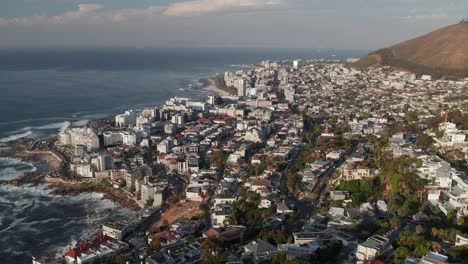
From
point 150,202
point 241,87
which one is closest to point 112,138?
point 150,202

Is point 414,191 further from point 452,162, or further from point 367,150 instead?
point 367,150

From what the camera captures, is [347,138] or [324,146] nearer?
[324,146]

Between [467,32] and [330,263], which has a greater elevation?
[467,32]

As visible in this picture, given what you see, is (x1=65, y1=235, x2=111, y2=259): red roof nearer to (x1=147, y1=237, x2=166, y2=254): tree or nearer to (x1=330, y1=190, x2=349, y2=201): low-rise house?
(x1=147, y1=237, x2=166, y2=254): tree

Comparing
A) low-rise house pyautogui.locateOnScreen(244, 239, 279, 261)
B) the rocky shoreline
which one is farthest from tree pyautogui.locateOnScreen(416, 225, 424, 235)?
the rocky shoreline

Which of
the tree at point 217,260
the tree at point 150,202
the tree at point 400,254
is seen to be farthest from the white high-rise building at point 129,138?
the tree at point 400,254

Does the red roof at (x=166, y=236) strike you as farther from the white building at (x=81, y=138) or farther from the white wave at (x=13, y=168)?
the white building at (x=81, y=138)

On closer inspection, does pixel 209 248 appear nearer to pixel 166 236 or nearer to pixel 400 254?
pixel 166 236

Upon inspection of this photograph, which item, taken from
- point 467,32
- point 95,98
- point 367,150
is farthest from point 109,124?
point 467,32
